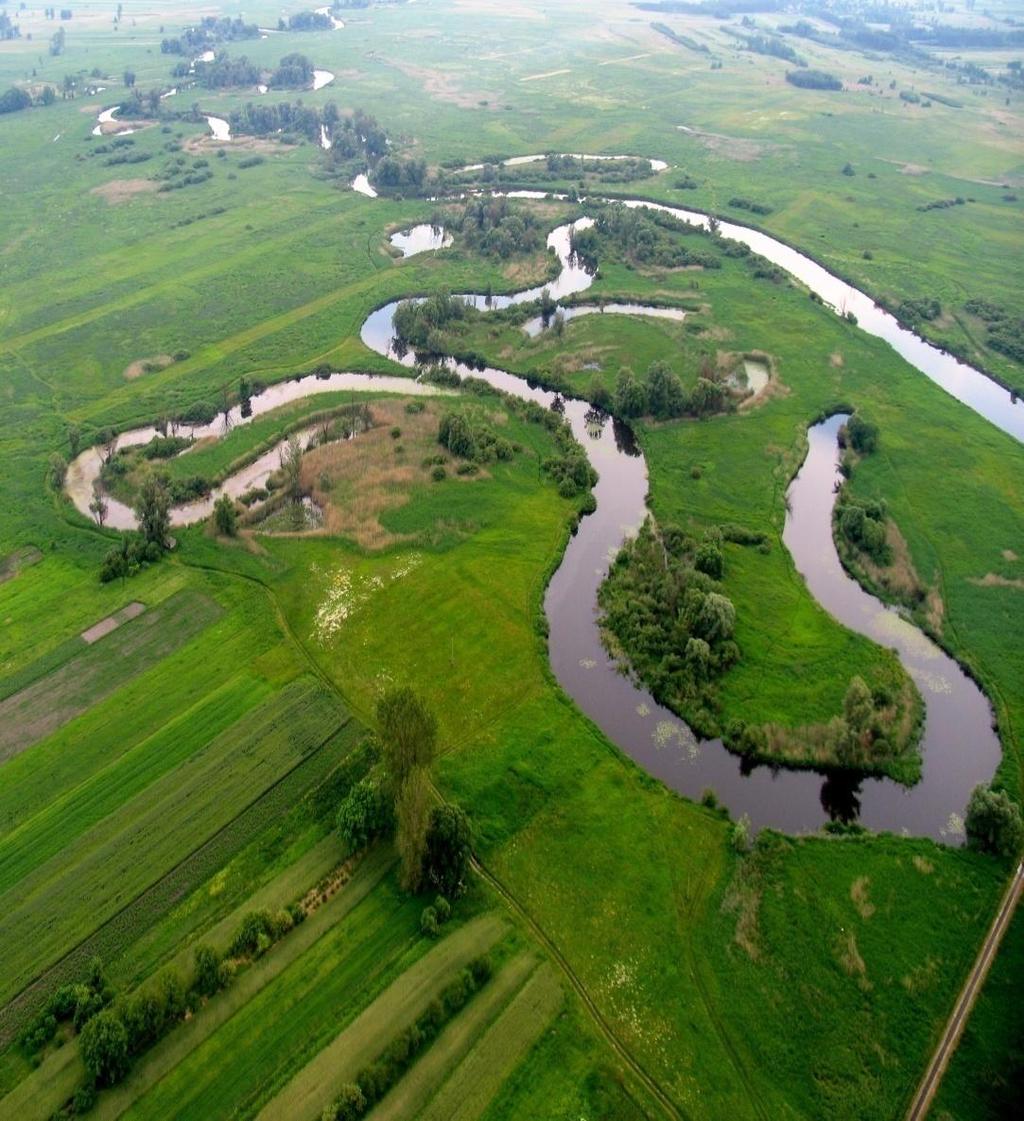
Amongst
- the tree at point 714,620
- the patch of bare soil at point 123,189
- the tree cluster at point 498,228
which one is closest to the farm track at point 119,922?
the tree at point 714,620

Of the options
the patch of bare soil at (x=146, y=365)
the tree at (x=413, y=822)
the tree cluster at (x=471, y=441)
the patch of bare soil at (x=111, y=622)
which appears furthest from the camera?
the patch of bare soil at (x=146, y=365)

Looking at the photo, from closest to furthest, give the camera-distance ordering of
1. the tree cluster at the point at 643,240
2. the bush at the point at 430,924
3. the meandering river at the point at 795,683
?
the bush at the point at 430,924 → the meandering river at the point at 795,683 → the tree cluster at the point at 643,240

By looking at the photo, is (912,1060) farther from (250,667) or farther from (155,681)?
(155,681)

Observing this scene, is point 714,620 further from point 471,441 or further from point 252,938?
point 252,938

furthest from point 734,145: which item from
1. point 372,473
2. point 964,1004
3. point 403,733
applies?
point 964,1004

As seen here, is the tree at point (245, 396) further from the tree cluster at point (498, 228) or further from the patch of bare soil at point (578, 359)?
the tree cluster at point (498, 228)
